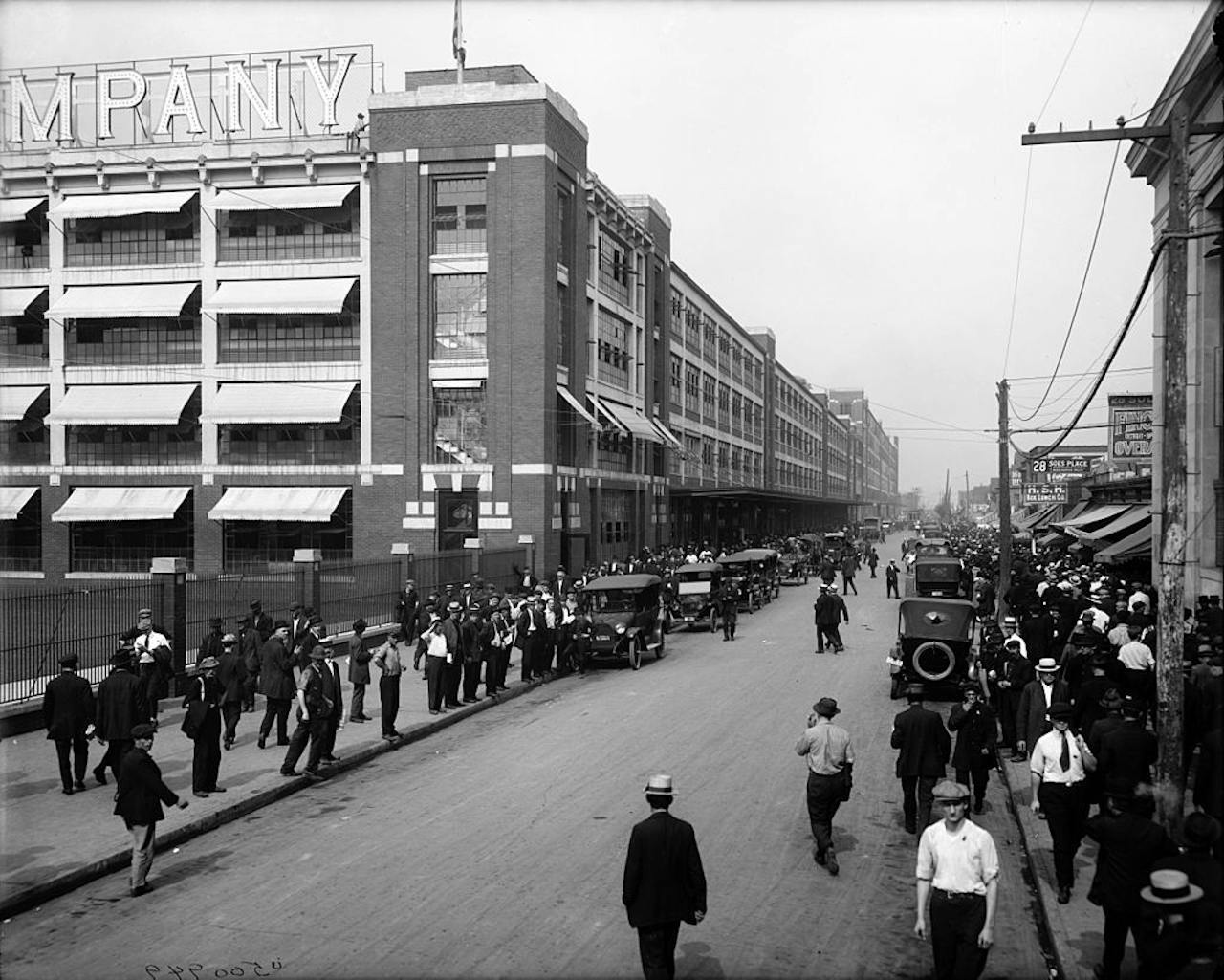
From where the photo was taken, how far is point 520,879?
365 inches

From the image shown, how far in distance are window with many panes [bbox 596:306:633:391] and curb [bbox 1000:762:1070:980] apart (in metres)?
34.9

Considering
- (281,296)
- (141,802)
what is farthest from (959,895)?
(281,296)

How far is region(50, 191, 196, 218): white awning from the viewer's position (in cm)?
3738

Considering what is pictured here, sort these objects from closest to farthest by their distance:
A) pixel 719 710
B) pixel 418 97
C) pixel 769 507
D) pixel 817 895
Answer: pixel 817 895
pixel 719 710
pixel 418 97
pixel 769 507

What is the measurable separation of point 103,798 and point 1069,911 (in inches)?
426

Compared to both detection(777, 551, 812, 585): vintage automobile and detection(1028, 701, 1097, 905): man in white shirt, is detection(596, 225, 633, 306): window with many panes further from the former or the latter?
detection(1028, 701, 1097, 905): man in white shirt

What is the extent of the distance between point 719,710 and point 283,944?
35.3 ft

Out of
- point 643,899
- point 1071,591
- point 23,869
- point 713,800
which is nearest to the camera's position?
point 643,899

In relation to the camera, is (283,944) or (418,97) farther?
(418,97)

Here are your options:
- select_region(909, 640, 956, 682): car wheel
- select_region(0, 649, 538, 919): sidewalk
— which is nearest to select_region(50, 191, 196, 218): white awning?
select_region(0, 649, 538, 919): sidewalk

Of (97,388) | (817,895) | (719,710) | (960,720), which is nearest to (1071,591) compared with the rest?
(719,710)

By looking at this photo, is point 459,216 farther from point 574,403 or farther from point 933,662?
point 933,662

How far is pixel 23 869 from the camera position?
965cm

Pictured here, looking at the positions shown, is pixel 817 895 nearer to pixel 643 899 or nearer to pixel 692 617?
pixel 643 899
